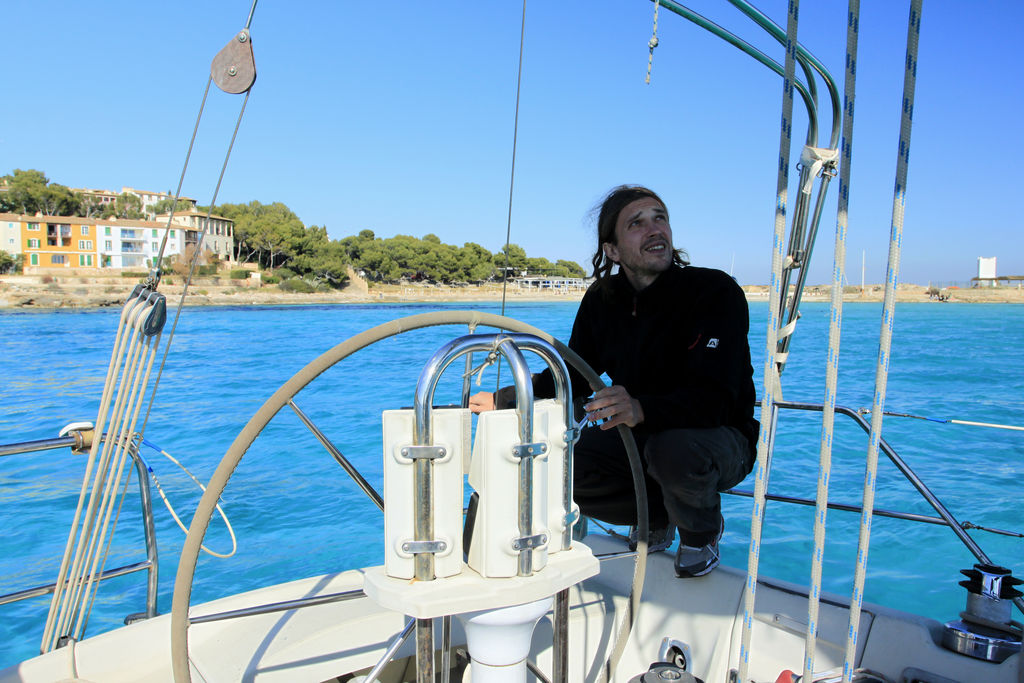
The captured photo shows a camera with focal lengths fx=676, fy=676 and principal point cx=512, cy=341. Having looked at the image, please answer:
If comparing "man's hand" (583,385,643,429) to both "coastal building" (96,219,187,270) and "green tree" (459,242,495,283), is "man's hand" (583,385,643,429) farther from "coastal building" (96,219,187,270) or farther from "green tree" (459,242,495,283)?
"green tree" (459,242,495,283)

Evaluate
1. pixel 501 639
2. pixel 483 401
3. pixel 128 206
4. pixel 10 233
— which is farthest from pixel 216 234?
pixel 501 639

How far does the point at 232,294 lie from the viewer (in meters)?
45.7

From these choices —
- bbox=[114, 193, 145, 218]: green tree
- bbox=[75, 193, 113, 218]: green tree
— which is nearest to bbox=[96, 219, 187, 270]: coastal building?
bbox=[75, 193, 113, 218]: green tree

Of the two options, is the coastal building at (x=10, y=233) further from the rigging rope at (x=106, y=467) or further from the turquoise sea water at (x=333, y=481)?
the rigging rope at (x=106, y=467)

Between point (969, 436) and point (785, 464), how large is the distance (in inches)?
136

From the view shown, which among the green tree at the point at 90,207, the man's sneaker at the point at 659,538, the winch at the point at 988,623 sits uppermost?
the green tree at the point at 90,207

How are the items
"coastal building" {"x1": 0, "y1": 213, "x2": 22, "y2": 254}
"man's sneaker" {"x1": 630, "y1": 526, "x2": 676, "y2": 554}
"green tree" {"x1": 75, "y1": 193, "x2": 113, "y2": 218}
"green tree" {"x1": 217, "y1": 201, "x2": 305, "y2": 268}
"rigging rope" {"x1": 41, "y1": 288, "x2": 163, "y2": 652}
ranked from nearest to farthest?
"rigging rope" {"x1": 41, "y1": 288, "x2": 163, "y2": 652} < "man's sneaker" {"x1": 630, "y1": 526, "x2": 676, "y2": 554} < "coastal building" {"x1": 0, "y1": 213, "x2": 22, "y2": 254} < "green tree" {"x1": 217, "y1": 201, "x2": 305, "y2": 268} < "green tree" {"x1": 75, "y1": 193, "x2": 113, "y2": 218}

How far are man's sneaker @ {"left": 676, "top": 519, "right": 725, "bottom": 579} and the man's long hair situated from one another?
74cm

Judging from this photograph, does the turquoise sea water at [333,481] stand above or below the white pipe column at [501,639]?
below

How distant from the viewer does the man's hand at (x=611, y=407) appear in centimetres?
120

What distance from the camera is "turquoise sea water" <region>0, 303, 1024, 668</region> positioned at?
465 cm

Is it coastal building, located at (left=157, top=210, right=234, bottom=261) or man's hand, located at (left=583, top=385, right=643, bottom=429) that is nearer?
man's hand, located at (left=583, top=385, right=643, bottom=429)

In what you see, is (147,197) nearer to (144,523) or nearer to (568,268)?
(568,268)

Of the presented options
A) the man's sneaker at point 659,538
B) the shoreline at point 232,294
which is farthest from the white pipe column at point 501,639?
the shoreline at point 232,294
